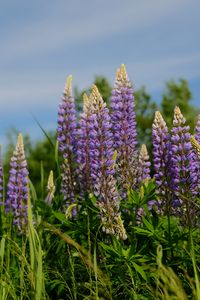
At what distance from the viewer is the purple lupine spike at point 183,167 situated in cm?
618

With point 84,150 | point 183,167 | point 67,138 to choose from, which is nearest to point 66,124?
point 67,138

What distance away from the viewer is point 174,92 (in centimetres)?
3397

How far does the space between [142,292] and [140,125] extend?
26562mm

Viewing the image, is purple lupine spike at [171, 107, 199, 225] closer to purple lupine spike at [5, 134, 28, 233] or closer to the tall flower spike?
the tall flower spike

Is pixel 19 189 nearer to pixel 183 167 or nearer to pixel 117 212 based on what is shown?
pixel 117 212

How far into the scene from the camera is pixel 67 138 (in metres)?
7.50

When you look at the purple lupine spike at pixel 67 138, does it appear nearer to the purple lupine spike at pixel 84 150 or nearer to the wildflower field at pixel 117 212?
the wildflower field at pixel 117 212

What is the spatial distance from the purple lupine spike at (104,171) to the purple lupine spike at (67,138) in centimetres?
103

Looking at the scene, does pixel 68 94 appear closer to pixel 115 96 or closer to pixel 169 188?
pixel 115 96

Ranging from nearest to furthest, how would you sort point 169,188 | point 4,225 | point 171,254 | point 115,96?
point 171,254, point 169,188, point 115,96, point 4,225

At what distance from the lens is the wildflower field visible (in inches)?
223

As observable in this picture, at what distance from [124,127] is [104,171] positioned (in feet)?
2.63

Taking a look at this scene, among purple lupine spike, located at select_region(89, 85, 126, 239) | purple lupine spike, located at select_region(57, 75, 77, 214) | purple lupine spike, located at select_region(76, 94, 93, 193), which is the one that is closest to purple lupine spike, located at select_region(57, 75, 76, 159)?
purple lupine spike, located at select_region(57, 75, 77, 214)

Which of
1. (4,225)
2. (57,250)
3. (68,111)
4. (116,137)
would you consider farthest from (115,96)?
(4,225)
